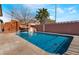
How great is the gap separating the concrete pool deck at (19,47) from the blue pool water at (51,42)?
51 mm

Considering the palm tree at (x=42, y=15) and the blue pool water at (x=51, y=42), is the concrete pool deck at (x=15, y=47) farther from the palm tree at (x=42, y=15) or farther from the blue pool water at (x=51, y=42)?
the palm tree at (x=42, y=15)

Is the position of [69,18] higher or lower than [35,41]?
higher

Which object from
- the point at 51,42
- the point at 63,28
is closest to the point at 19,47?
the point at 51,42

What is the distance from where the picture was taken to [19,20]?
2102mm

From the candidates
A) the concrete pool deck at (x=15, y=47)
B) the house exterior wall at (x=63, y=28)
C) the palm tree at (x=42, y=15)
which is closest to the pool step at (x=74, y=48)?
the house exterior wall at (x=63, y=28)

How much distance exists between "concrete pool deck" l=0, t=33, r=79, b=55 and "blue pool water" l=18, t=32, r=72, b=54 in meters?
0.05

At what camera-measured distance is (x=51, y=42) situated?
6.70 feet

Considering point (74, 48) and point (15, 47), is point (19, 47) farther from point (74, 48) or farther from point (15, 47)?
point (74, 48)

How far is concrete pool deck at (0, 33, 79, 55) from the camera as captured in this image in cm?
201

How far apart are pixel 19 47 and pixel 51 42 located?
0.40 m
